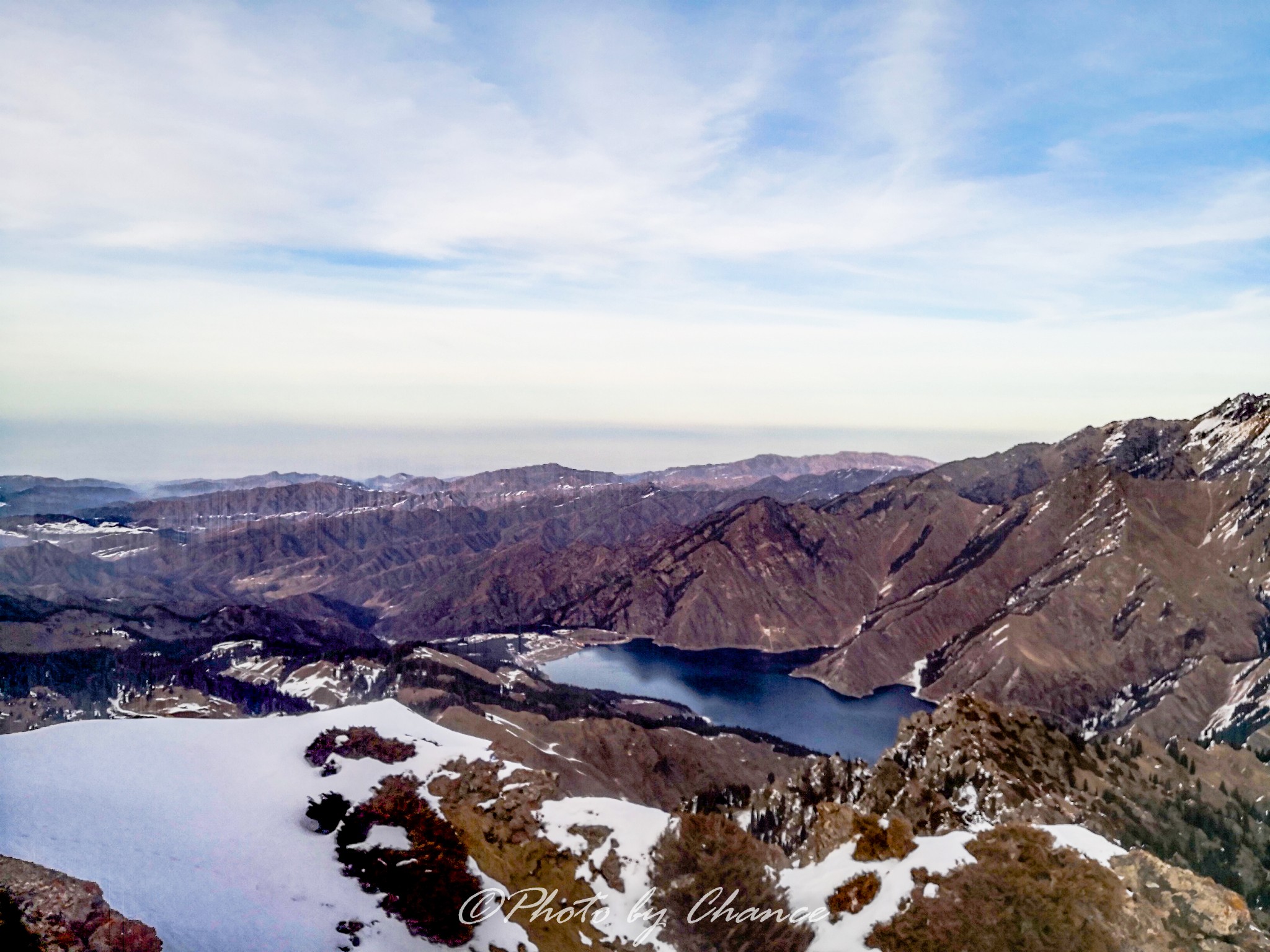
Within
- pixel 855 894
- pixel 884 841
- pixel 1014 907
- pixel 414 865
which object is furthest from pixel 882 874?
pixel 414 865

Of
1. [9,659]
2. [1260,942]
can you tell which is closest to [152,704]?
[9,659]

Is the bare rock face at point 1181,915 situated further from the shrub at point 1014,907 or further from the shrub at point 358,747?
the shrub at point 358,747

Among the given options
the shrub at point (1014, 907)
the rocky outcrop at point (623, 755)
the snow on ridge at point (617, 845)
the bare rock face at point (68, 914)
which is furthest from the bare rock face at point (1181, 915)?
the rocky outcrop at point (623, 755)

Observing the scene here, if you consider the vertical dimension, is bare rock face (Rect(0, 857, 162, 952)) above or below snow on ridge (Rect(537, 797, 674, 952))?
above

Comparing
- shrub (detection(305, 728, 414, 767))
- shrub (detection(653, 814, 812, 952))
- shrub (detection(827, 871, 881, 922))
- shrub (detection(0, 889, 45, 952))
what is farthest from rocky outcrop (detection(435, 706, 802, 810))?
shrub (detection(0, 889, 45, 952))

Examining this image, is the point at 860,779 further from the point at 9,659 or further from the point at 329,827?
the point at 9,659

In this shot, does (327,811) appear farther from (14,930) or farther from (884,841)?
(884,841)

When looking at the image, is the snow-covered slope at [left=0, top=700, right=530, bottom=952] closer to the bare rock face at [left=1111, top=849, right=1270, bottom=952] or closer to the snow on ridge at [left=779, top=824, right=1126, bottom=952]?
the snow on ridge at [left=779, top=824, right=1126, bottom=952]
